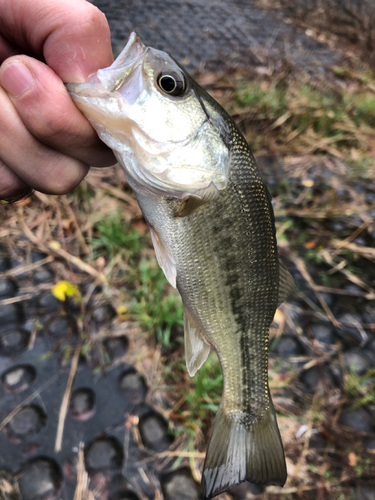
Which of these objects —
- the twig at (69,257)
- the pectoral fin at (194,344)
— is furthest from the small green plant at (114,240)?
the pectoral fin at (194,344)

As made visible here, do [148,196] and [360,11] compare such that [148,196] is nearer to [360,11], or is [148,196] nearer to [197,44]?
[197,44]

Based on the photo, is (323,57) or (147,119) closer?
(147,119)

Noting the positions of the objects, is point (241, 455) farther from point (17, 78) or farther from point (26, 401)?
point (17, 78)

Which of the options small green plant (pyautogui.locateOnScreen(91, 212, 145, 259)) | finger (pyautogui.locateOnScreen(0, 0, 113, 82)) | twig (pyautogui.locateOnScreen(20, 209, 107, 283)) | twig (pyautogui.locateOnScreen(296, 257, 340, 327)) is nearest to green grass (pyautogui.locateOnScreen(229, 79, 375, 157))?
twig (pyautogui.locateOnScreen(296, 257, 340, 327))

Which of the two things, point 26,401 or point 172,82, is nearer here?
point 172,82

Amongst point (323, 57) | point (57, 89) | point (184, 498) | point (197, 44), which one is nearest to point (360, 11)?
point (323, 57)

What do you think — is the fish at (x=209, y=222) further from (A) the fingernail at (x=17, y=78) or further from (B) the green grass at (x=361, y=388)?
(B) the green grass at (x=361, y=388)

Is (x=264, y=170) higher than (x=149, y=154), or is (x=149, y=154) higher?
(x=149, y=154)

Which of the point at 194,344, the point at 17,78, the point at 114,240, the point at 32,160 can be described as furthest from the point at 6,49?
the point at 114,240

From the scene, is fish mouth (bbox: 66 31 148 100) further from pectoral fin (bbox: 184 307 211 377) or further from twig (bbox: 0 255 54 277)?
twig (bbox: 0 255 54 277)
